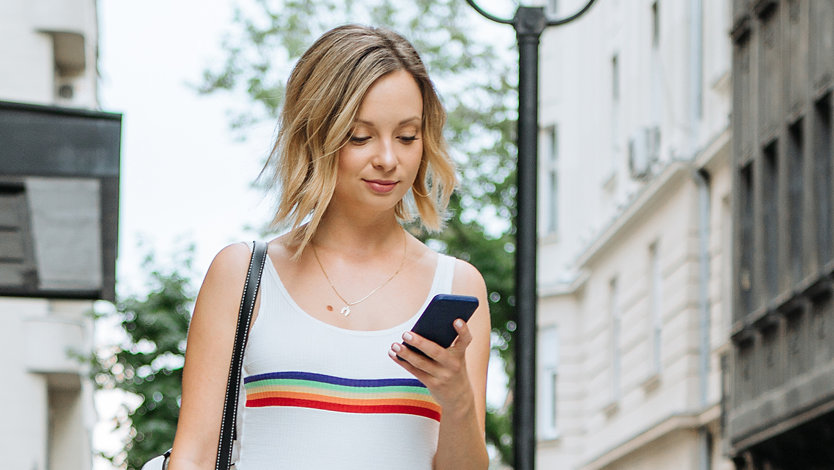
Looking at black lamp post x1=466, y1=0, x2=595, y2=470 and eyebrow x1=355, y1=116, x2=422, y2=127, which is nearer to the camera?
eyebrow x1=355, y1=116, x2=422, y2=127

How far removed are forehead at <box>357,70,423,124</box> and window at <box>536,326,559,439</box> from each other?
3327 cm

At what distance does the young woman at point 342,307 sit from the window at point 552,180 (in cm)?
3361

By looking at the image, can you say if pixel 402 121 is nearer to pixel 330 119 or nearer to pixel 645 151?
pixel 330 119

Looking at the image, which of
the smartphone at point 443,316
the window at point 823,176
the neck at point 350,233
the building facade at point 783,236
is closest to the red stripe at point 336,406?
the smartphone at point 443,316

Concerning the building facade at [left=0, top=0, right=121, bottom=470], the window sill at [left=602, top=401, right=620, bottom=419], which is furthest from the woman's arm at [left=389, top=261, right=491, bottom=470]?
the window sill at [left=602, top=401, right=620, bottom=419]

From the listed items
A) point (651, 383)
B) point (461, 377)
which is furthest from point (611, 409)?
point (461, 377)

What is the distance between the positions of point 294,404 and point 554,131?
1358 inches

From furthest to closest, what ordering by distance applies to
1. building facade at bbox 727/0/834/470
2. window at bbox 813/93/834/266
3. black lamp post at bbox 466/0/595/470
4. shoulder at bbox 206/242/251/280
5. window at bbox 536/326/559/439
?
window at bbox 536/326/559/439
building facade at bbox 727/0/834/470
window at bbox 813/93/834/266
black lamp post at bbox 466/0/595/470
shoulder at bbox 206/242/251/280

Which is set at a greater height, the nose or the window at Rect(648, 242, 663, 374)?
the window at Rect(648, 242, 663, 374)

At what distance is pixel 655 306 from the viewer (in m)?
29.5

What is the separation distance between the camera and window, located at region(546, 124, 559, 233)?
37022mm

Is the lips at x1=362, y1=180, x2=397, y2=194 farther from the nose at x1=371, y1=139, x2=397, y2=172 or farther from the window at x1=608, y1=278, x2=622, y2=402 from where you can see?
the window at x1=608, y1=278, x2=622, y2=402

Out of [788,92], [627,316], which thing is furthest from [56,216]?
[627,316]

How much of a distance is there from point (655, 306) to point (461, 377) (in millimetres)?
26743
